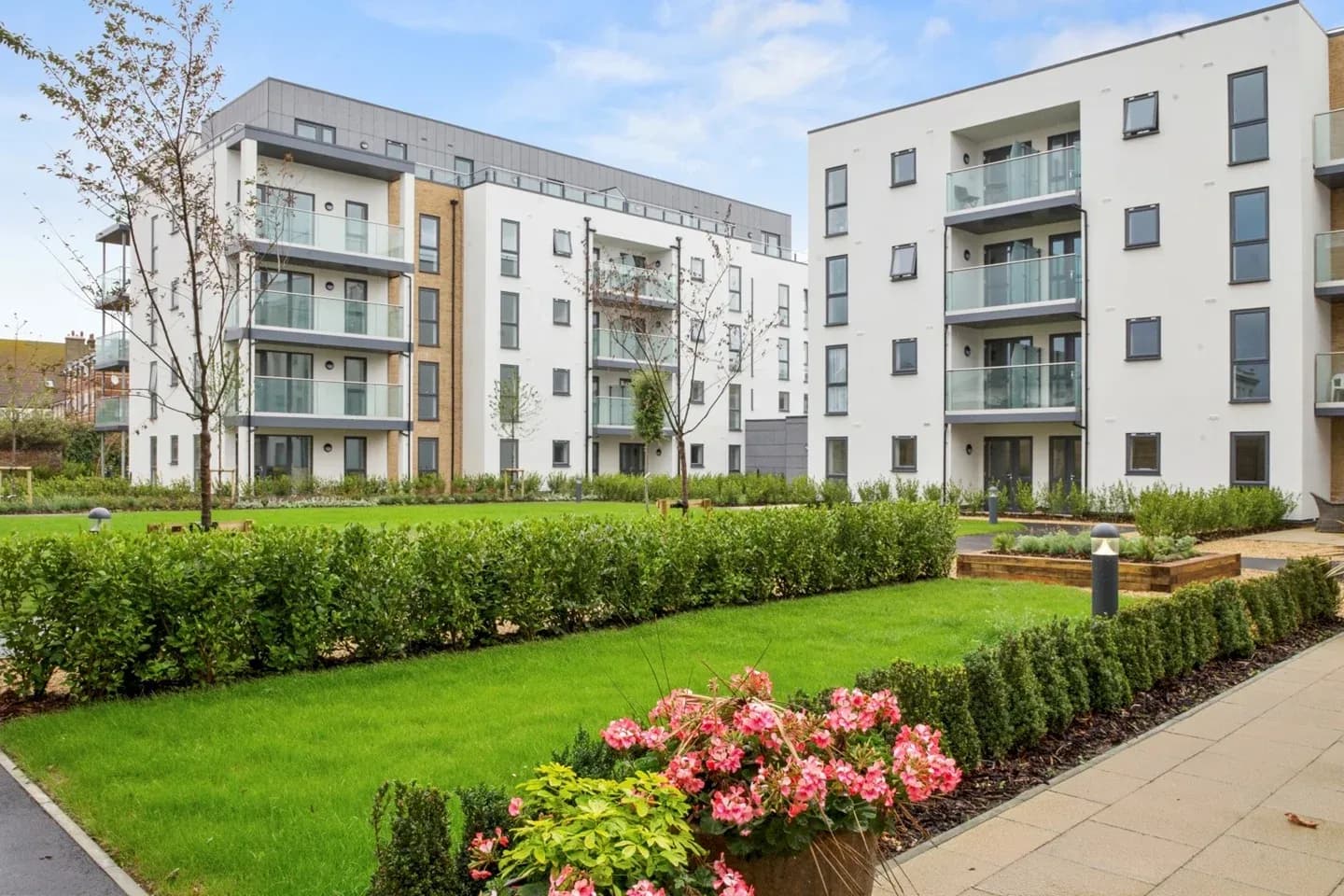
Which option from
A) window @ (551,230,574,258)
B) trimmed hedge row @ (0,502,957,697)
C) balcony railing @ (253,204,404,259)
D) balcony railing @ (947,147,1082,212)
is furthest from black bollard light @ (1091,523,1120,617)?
window @ (551,230,574,258)

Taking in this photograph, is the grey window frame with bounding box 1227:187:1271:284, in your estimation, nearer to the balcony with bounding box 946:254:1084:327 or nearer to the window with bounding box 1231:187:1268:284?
the window with bounding box 1231:187:1268:284

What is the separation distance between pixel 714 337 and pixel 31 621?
133ft

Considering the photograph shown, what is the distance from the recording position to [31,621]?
21.1 ft

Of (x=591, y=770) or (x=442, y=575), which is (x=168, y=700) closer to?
(x=442, y=575)

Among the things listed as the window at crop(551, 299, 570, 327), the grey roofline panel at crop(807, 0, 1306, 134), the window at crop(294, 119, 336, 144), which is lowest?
the window at crop(551, 299, 570, 327)

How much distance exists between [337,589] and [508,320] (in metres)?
30.9

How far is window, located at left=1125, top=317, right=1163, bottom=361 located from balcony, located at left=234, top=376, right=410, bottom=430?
72.0 ft

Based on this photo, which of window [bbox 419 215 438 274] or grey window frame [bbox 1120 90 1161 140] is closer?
grey window frame [bbox 1120 90 1161 140]

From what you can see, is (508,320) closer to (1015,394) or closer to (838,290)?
(838,290)

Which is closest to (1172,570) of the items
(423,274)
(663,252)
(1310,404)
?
(1310,404)

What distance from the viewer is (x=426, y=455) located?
36250mm

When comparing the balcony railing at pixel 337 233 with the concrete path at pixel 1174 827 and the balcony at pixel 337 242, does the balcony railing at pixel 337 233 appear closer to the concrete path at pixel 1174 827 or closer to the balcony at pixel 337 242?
the balcony at pixel 337 242

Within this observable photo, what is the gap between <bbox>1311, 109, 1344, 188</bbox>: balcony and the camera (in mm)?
22703

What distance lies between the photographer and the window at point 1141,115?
81.3 feet
